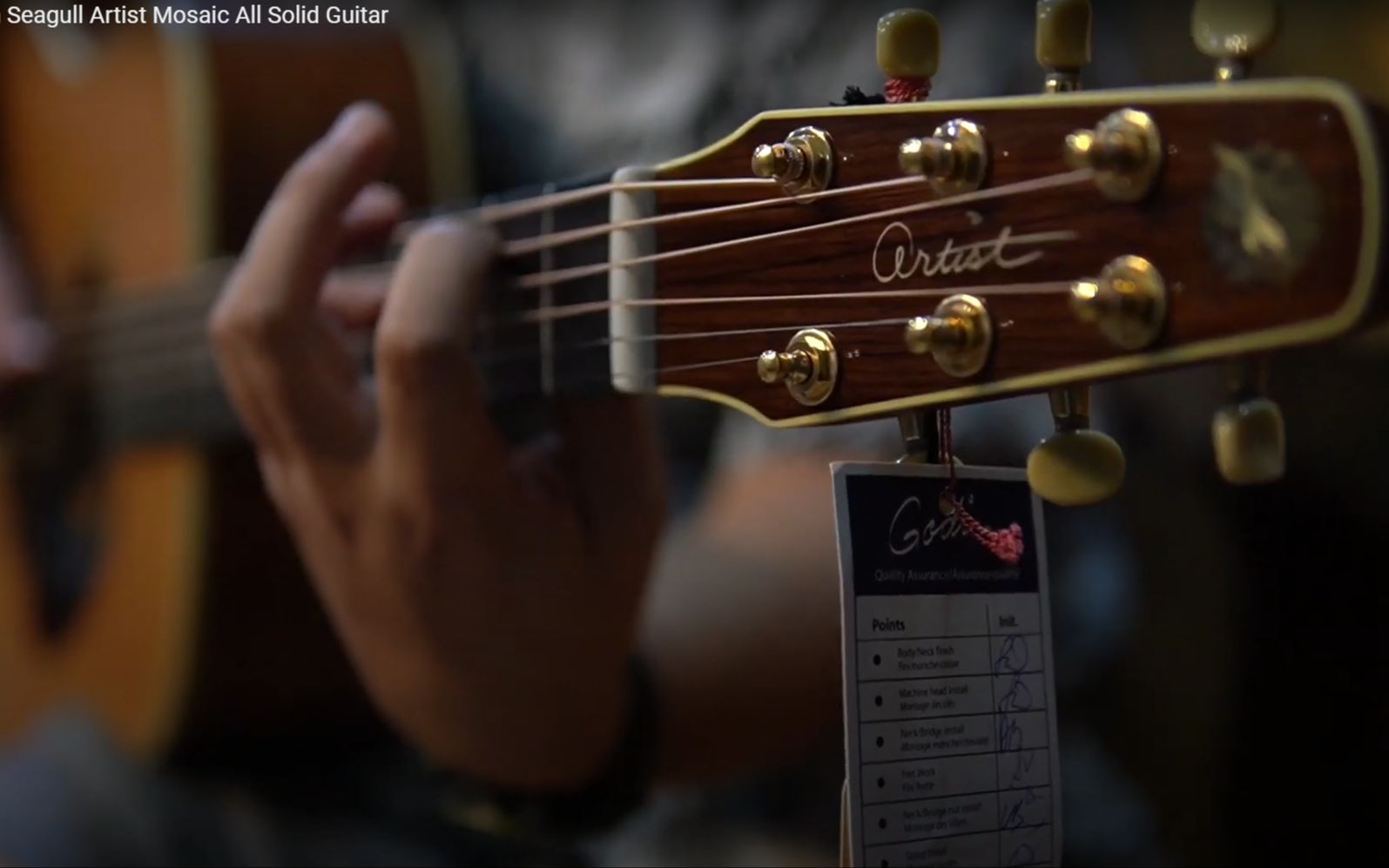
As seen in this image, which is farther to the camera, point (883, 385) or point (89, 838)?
point (89, 838)

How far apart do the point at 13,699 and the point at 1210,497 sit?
691 mm

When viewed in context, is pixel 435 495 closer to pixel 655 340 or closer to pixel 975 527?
pixel 655 340

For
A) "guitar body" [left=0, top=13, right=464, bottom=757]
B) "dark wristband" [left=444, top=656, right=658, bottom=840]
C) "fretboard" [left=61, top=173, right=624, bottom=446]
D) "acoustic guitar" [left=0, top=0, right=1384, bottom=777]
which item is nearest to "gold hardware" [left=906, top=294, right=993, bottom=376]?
Answer: "acoustic guitar" [left=0, top=0, right=1384, bottom=777]

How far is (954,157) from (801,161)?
0.06m

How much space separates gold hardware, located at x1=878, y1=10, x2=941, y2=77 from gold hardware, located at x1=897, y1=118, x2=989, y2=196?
4 cm

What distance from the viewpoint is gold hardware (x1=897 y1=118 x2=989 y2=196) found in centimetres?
36

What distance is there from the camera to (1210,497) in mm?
646

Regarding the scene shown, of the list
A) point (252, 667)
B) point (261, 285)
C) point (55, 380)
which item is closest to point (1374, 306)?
point (261, 285)

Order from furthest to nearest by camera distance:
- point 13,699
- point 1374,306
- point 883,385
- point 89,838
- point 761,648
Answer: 1. point 13,699
2. point 89,838
3. point 761,648
4. point 883,385
5. point 1374,306

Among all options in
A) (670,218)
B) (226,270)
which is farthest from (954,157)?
(226,270)

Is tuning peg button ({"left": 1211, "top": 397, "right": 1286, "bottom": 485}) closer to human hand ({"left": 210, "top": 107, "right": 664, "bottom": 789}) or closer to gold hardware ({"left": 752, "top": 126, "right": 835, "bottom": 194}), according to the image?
gold hardware ({"left": 752, "top": 126, "right": 835, "bottom": 194})

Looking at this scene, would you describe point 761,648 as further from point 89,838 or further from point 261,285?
point 89,838

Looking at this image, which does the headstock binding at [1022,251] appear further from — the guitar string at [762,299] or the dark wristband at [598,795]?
the dark wristband at [598,795]

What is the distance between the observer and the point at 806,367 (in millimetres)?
414
